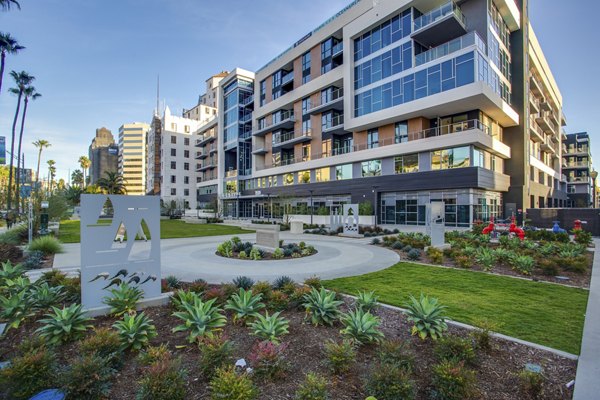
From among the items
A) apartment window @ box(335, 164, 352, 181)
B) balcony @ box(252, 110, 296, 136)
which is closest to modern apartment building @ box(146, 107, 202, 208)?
balcony @ box(252, 110, 296, 136)

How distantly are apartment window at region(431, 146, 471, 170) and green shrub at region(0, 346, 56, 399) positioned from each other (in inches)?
1253

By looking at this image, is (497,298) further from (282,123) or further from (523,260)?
(282,123)

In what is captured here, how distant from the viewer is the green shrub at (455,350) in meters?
4.21

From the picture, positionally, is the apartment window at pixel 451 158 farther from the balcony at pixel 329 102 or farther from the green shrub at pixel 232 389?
the green shrub at pixel 232 389

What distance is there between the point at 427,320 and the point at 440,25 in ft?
109

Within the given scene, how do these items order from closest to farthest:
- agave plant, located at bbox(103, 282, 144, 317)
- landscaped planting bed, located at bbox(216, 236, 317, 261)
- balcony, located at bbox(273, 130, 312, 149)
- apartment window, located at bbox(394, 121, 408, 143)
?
agave plant, located at bbox(103, 282, 144, 317)
landscaped planting bed, located at bbox(216, 236, 317, 261)
apartment window, located at bbox(394, 121, 408, 143)
balcony, located at bbox(273, 130, 312, 149)

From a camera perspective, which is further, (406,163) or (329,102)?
(329,102)

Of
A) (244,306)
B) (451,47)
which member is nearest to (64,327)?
(244,306)

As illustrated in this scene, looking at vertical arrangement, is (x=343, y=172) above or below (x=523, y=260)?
above

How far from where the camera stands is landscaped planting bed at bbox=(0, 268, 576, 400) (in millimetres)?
3504

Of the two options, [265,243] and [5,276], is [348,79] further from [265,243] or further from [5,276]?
[5,276]

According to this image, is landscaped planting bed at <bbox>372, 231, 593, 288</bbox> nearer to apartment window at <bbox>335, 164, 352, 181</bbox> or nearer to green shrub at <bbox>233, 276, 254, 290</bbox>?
green shrub at <bbox>233, 276, 254, 290</bbox>

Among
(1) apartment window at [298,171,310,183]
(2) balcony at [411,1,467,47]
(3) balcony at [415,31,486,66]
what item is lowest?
(1) apartment window at [298,171,310,183]

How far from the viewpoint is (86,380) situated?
352 cm
